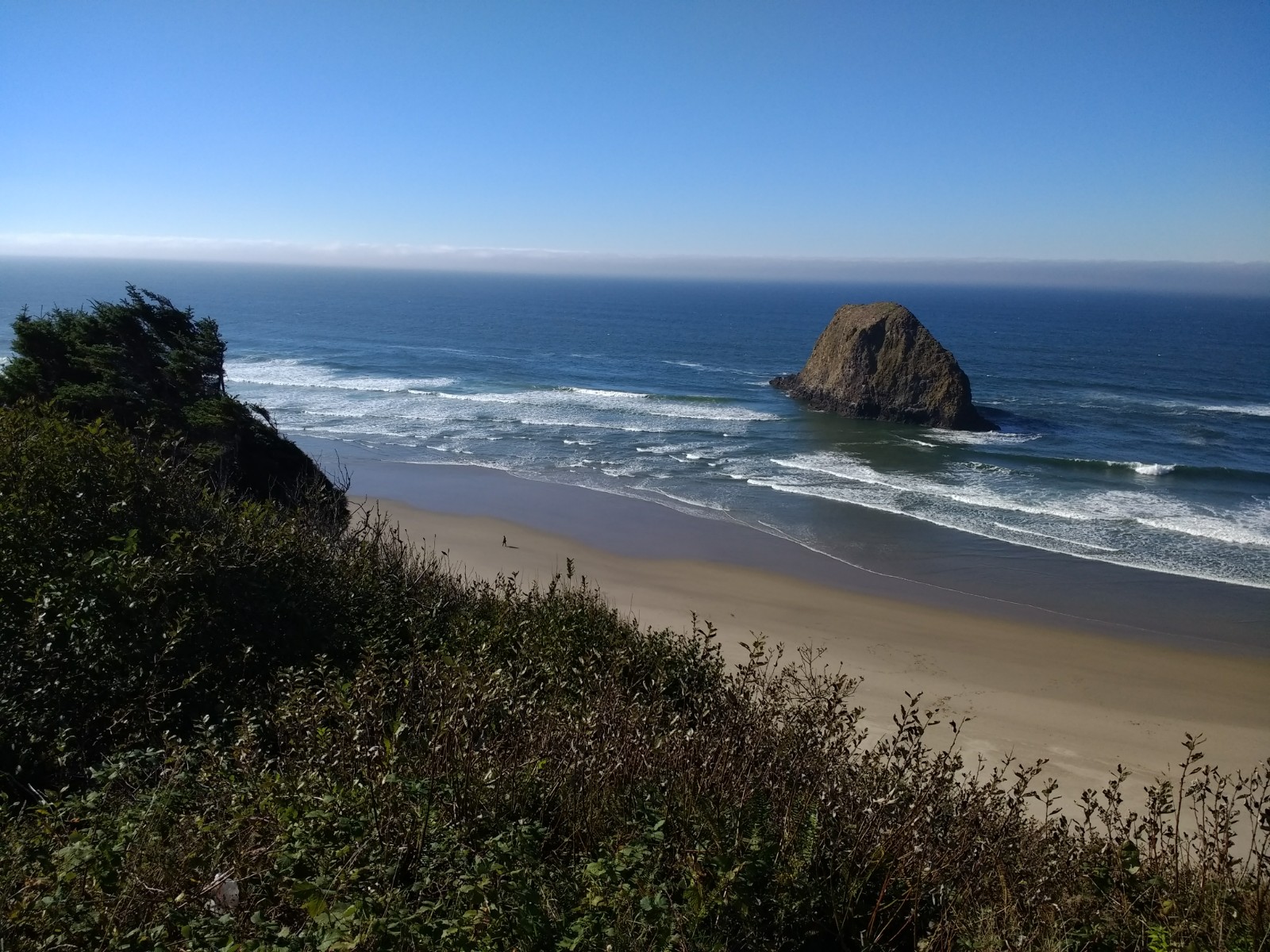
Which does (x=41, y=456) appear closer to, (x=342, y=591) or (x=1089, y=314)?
(x=342, y=591)

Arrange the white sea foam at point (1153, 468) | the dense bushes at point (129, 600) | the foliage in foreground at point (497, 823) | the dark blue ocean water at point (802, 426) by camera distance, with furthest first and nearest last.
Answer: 1. the white sea foam at point (1153, 468)
2. the dark blue ocean water at point (802, 426)
3. the dense bushes at point (129, 600)
4. the foliage in foreground at point (497, 823)

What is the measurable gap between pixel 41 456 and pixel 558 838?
5.91 metres

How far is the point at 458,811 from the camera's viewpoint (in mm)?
4363

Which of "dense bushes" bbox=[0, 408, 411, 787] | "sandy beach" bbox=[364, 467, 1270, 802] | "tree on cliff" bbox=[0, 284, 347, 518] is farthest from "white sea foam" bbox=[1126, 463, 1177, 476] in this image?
"dense bushes" bbox=[0, 408, 411, 787]

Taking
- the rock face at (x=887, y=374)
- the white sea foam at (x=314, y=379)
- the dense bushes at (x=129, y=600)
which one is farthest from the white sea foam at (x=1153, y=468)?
the white sea foam at (x=314, y=379)

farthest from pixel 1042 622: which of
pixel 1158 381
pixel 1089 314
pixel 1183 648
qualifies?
pixel 1089 314

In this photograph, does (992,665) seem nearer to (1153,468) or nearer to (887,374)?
(1153,468)

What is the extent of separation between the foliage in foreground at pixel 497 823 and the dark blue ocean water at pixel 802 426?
17.1 meters

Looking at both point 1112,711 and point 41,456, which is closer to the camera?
point 41,456

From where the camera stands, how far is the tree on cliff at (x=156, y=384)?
1744cm

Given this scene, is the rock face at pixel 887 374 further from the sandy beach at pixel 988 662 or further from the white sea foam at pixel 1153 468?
the sandy beach at pixel 988 662

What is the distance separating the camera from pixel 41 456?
7.30m

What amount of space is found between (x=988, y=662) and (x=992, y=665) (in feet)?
0.33

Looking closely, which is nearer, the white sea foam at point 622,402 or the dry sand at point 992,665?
the dry sand at point 992,665
